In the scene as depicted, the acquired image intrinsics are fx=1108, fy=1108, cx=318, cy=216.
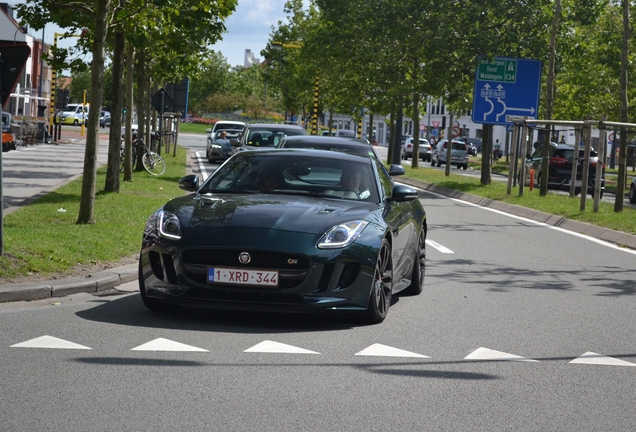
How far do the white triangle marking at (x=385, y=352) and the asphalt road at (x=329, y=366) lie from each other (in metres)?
0.01

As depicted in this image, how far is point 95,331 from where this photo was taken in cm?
775

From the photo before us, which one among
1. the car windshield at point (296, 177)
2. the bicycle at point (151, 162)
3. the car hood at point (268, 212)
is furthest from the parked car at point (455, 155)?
the car hood at point (268, 212)

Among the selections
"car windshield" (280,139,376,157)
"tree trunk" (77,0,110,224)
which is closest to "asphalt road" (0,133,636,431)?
"car windshield" (280,139,376,157)

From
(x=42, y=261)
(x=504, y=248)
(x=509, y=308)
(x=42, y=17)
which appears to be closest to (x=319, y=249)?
(x=509, y=308)

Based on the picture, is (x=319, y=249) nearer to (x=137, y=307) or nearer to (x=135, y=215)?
(x=137, y=307)

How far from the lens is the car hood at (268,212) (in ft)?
26.8

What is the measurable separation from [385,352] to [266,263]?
3.89 feet

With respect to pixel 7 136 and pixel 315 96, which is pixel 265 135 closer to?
pixel 7 136

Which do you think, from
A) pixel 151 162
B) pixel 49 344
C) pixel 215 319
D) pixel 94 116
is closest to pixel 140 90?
pixel 151 162

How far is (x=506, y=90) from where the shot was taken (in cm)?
3203

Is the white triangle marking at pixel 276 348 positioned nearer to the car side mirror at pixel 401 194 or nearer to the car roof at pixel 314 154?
the car side mirror at pixel 401 194

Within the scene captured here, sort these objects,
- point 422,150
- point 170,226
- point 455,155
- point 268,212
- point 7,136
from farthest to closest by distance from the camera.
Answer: point 422,150, point 455,155, point 7,136, point 268,212, point 170,226

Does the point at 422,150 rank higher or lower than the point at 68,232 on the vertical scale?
higher

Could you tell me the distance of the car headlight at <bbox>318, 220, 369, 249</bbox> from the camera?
8.08m
